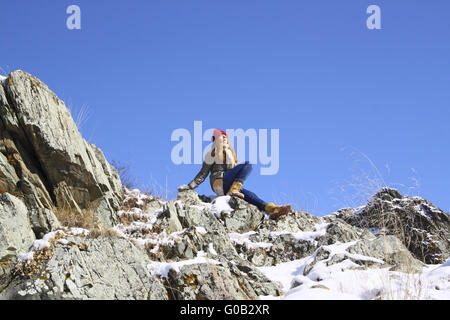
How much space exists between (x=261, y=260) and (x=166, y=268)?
2996 mm

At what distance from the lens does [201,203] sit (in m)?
11.5

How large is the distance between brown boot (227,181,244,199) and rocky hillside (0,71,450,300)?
27 centimetres

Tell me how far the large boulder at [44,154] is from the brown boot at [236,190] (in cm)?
308

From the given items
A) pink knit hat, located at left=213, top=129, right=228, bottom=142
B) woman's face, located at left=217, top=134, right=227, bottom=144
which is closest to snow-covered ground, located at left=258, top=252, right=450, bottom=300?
woman's face, located at left=217, top=134, right=227, bottom=144

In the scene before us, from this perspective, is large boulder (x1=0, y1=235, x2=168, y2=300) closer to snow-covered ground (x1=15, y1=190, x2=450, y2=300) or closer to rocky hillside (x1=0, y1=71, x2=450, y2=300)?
rocky hillside (x1=0, y1=71, x2=450, y2=300)

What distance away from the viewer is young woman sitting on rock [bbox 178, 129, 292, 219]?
38.7ft

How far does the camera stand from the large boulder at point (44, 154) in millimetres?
8805

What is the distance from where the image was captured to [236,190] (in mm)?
11883

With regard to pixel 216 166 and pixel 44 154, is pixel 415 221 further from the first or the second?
pixel 44 154

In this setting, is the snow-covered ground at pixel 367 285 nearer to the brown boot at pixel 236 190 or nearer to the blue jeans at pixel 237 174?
the brown boot at pixel 236 190

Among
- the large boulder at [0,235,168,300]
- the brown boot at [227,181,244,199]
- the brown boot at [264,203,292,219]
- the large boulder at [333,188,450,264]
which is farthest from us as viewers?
the brown boot at [227,181,244,199]
